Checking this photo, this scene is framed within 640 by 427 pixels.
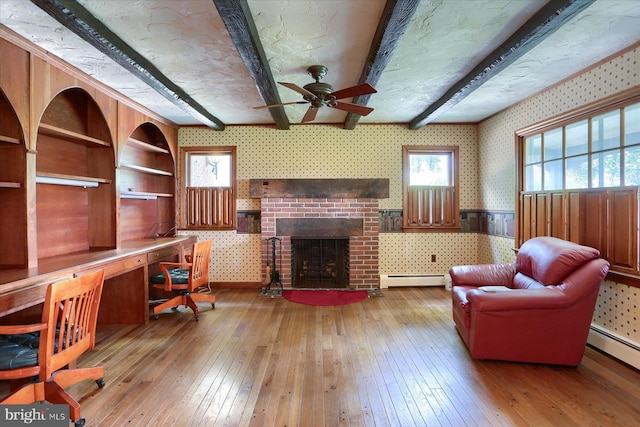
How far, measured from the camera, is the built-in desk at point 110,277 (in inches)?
77.8

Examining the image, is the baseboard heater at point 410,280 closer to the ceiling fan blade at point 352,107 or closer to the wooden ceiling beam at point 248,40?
the ceiling fan blade at point 352,107

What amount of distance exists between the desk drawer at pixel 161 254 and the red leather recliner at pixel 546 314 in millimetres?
3289

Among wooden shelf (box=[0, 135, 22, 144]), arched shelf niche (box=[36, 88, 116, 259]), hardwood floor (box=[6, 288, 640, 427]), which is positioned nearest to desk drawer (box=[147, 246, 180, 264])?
arched shelf niche (box=[36, 88, 116, 259])

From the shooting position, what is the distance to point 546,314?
2.38 meters

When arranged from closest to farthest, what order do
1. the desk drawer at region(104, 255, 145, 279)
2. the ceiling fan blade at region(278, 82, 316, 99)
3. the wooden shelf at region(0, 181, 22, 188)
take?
the wooden shelf at region(0, 181, 22, 188)
the ceiling fan blade at region(278, 82, 316, 99)
the desk drawer at region(104, 255, 145, 279)

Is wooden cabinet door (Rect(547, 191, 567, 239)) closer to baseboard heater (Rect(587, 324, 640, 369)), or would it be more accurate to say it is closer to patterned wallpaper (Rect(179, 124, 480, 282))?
baseboard heater (Rect(587, 324, 640, 369))

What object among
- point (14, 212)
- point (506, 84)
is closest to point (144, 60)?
point (14, 212)

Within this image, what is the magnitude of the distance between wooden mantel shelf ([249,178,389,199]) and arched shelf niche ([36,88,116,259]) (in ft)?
6.32

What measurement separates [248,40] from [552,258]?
2.97m

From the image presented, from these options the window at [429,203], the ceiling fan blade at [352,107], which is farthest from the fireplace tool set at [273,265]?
the ceiling fan blade at [352,107]

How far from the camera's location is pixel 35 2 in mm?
1776

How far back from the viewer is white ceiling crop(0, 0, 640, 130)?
1993 millimetres

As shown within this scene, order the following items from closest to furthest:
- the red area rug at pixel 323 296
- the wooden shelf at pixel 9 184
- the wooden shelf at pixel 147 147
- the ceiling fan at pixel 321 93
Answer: the wooden shelf at pixel 9 184
the ceiling fan at pixel 321 93
the wooden shelf at pixel 147 147
the red area rug at pixel 323 296

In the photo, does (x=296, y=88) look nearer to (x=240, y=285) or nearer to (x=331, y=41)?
(x=331, y=41)
